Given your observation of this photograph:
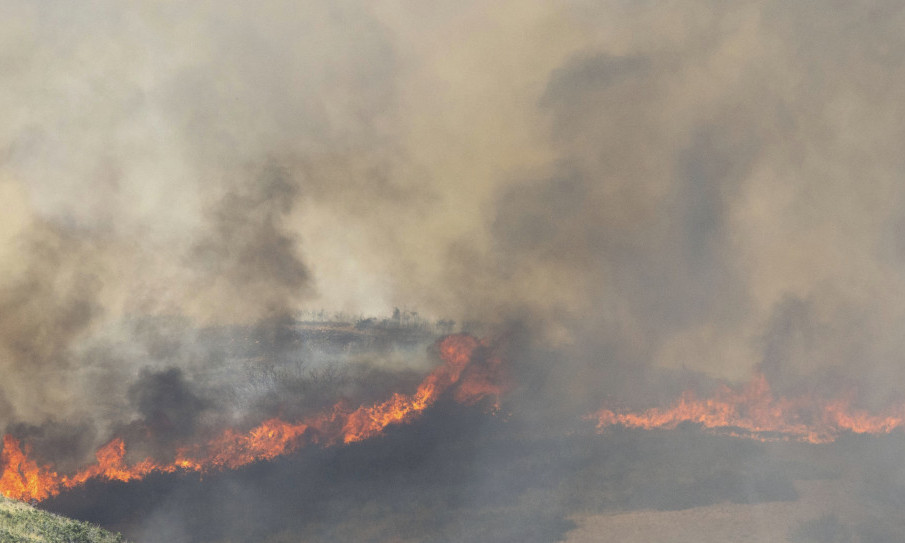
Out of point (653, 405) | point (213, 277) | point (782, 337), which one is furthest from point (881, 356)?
point (213, 277)

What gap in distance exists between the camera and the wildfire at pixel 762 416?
34062 mm

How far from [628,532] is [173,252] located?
27.2 meters

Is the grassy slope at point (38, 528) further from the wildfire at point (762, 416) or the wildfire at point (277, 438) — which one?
the wildfire at point (762, 416)

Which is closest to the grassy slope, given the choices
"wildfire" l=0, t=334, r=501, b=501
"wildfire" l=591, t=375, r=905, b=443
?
"wildfire" l=0, t=334, r=501, b=501

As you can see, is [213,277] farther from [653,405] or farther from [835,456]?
[835,456]

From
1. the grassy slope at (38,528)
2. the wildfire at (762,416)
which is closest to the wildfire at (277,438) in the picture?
the grassy slope at (38,528)

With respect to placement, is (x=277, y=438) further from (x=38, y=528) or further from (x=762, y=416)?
(x=762, y=416)

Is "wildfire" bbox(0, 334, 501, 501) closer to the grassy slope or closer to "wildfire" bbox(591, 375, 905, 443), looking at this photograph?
the grassy slope

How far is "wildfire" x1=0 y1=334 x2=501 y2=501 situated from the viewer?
25.8 meters

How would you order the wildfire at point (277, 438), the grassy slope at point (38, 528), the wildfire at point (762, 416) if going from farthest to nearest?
the wildfire at point (762, 416) < the wildfire at point (277, 438) < the grassy slope at point (38, 528)

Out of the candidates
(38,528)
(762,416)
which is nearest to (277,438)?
(38,528)

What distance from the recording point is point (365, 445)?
29.4 metres

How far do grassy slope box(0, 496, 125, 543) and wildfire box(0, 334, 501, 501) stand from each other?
5828 mm

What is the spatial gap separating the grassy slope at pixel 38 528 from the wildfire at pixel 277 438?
5.83 metres
